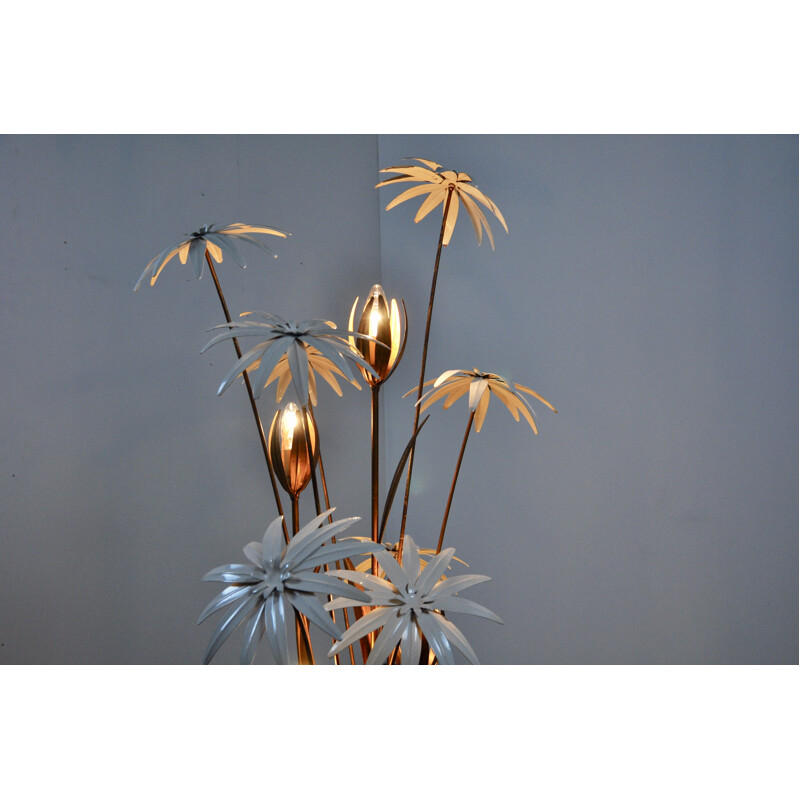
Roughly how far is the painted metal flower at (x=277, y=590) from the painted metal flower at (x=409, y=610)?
0.04m

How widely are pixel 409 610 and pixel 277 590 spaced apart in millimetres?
163

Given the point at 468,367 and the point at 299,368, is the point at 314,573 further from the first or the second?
the point at 468,367

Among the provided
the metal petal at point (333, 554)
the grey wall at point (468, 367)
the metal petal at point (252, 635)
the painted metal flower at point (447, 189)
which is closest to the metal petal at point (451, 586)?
the metal petal at point (333, 554)

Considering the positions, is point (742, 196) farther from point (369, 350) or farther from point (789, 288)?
point (369, 350)

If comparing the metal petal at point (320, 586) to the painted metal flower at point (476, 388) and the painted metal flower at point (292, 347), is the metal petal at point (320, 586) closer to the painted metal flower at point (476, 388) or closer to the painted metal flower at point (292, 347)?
the painted metal flower at point (292, 347)

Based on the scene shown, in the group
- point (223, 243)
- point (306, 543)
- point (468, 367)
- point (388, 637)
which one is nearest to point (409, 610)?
point (388, 637)

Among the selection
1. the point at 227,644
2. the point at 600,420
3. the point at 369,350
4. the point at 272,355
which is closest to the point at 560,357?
the point at 600,420

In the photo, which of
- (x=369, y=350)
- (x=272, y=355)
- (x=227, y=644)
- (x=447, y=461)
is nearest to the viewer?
(x=272, y=355)

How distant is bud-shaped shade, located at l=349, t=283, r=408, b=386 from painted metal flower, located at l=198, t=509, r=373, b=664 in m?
0.35

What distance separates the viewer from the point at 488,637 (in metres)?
1.49

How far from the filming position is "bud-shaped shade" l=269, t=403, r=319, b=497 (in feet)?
3.17

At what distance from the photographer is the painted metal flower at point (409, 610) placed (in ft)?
2.12
